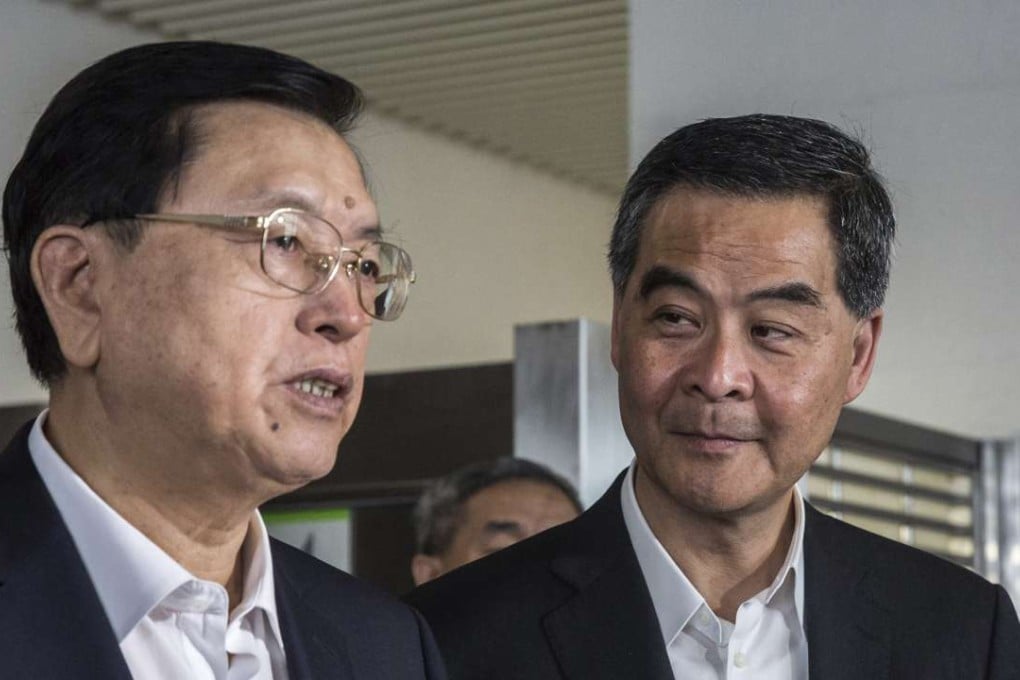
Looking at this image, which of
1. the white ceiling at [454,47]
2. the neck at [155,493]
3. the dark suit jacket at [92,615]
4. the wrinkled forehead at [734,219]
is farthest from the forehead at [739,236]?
the white ceiling at [454,47]

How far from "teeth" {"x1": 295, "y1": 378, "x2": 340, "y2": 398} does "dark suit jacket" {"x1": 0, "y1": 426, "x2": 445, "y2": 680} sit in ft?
0.91

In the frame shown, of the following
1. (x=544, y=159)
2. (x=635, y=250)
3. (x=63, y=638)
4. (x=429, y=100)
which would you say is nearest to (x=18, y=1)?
(x=429, y=100)

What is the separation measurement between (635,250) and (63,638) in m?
0.97

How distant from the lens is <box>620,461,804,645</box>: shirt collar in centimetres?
233

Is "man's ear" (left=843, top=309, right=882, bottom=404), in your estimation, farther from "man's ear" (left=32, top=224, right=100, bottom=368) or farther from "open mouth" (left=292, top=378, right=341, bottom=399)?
"man's ear" (left=32, top=224, right=100, bottom=368)

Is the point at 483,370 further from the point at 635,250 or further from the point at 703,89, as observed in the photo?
the point at 635,250

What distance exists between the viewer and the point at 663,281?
7.64ft

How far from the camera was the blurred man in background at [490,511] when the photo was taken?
4.01 metres

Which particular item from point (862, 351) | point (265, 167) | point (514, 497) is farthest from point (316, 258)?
point (514, 497)

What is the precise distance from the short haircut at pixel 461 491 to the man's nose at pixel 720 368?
1.81 m

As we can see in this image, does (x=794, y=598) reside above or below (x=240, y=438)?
below

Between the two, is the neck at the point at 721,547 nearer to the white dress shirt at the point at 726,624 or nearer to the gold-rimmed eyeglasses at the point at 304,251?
the white dress shirt at the point at 726,624

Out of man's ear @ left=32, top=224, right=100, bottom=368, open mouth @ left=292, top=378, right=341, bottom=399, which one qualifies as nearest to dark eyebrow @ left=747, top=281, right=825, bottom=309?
open mouth @ left=292, top=378, right=341, bottom=399

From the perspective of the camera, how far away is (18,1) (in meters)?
6.69
